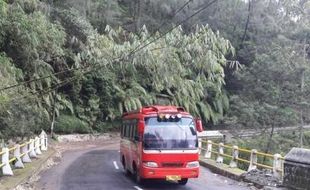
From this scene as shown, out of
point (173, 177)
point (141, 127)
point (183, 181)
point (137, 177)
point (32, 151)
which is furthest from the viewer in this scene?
point (32, 151)

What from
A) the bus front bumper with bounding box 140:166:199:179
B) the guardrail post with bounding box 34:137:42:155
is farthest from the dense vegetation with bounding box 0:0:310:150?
the bus front bumper with bounding box 140:166:199:179

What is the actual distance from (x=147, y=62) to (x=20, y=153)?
22381 mm

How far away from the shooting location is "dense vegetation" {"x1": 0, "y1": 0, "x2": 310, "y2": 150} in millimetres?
32781

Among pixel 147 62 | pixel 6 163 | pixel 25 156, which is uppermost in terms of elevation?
pixel 147 62

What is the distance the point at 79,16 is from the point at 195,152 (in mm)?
24827

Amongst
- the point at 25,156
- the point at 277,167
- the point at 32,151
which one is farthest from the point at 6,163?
the point at 277,167

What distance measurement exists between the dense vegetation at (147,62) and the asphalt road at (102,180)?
573cm

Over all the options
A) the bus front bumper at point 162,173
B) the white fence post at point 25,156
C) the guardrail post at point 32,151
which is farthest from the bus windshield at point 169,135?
the guardrail post at point 32,151

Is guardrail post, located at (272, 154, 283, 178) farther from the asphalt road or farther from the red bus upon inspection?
the red bus

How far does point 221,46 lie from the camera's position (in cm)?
4684

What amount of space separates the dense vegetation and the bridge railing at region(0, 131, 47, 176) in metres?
2.31

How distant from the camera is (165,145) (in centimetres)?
1648

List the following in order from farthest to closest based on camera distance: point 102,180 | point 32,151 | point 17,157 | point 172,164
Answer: point 32,151 → point 17,157 → point 102,180 → point 172,164

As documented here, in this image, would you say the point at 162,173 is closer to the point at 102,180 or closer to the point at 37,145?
the point at 102,180
